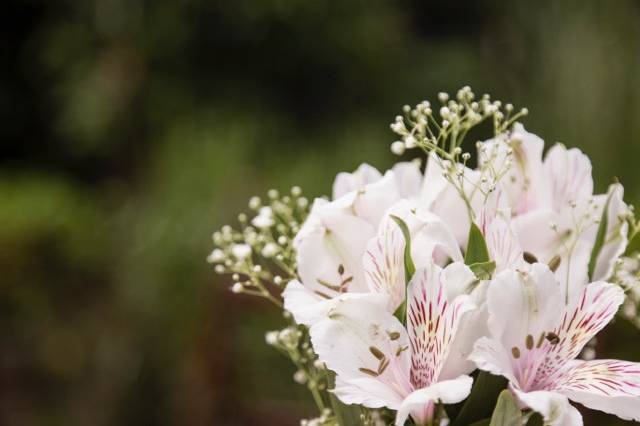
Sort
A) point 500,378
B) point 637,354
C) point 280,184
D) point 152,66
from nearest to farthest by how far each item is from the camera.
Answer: point 500,378 < point 637,354 < point 280,184 < point 152,66

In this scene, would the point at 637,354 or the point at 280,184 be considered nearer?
the point at 637,354

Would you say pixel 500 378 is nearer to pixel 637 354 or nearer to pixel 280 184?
pixel 637 354

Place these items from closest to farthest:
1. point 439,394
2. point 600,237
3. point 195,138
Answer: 1. point 439,394
2. point 600,237
3. point 195,138

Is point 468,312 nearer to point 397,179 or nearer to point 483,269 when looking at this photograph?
point 483,269

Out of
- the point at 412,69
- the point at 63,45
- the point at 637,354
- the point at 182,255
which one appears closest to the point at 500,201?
the point at 637,354

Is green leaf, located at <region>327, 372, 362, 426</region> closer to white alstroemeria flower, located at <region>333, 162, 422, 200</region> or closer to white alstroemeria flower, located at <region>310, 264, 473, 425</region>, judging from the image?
white alstroemeria flower, located at <region>310, 264, 473, 425</region>

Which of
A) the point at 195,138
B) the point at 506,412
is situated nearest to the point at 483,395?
the point at 506,412

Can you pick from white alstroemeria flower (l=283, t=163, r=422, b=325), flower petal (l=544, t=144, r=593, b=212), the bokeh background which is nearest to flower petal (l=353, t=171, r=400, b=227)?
white alstroemeria flower (l=283, t=163, r=422, b=325)
